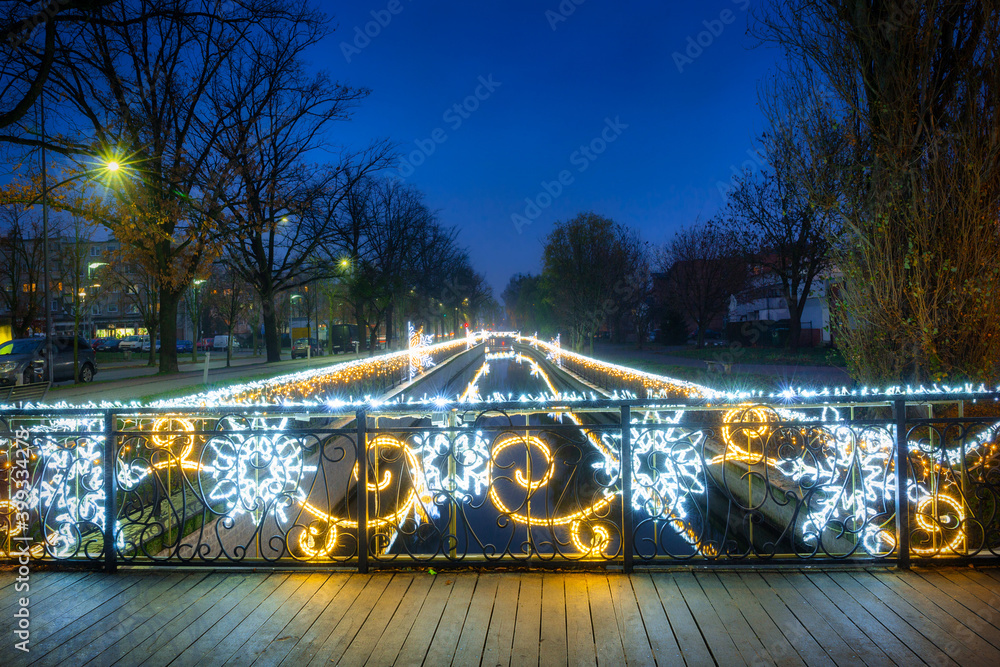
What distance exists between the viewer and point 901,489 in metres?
3.72

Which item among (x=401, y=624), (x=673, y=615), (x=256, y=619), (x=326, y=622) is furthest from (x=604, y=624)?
(x=256, y=619)

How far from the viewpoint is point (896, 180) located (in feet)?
19.1

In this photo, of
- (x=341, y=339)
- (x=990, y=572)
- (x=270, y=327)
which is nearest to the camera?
(x=990, y=572)

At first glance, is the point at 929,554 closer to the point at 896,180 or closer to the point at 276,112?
the point at 896,180

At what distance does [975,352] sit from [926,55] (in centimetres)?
304

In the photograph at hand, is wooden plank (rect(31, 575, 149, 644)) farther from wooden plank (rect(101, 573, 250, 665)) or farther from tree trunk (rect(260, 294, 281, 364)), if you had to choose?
tree trunk (rect(260, 294, 281, 364))

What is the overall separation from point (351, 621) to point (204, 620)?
84 centimetres

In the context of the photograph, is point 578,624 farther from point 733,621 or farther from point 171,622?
point 171,622

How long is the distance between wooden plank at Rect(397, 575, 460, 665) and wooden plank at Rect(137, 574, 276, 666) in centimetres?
104

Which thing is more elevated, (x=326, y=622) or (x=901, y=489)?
(x=901, y=489)

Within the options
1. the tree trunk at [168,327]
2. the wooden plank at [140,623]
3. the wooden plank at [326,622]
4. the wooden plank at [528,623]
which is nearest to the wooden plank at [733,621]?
the wooden plank at [528,623]

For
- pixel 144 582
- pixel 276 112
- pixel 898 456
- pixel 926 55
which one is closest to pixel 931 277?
pixel 926 55

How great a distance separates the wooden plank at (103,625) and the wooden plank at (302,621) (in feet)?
2.85

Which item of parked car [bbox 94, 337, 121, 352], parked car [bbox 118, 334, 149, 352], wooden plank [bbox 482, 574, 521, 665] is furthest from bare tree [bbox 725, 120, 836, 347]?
parked car [bbox 94, 337, 121, 352]
